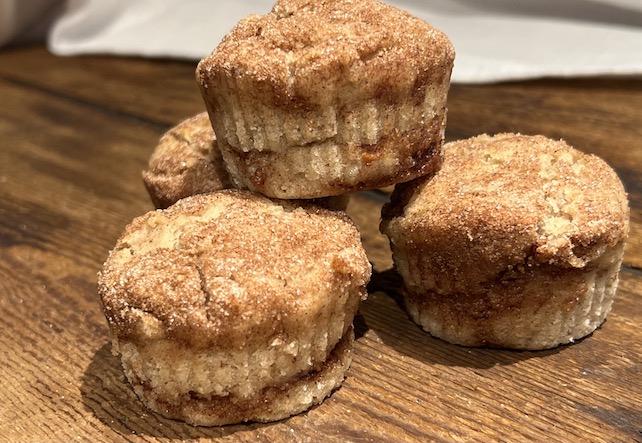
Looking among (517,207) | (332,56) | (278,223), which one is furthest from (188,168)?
(517,207)

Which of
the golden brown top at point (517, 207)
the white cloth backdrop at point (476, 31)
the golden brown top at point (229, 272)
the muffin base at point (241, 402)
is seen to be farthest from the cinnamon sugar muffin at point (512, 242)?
the white cloth backdrop at point (476, 31)

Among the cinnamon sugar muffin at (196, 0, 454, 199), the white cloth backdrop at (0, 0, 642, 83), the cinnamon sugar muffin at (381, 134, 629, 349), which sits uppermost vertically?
the cinnamon sugar muffin at (196, 0, 454, 199)

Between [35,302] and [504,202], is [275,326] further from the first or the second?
[35,302]

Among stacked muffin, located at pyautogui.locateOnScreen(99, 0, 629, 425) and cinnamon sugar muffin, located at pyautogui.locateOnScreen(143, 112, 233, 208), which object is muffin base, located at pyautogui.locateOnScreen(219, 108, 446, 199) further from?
cinnamon sugar muffin, located at pyautogui.locateOnScreen(143, 112, 233, 208)

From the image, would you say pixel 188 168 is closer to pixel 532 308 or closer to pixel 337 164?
pixel 337 164

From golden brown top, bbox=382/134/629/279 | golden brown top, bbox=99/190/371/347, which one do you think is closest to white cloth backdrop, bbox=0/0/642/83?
golden brown top, bbox=382/134/629/279

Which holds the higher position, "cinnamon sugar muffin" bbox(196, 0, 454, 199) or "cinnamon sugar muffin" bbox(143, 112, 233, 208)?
"cinnamon sugar muffin" bbox(196, 0, 454, 199)
